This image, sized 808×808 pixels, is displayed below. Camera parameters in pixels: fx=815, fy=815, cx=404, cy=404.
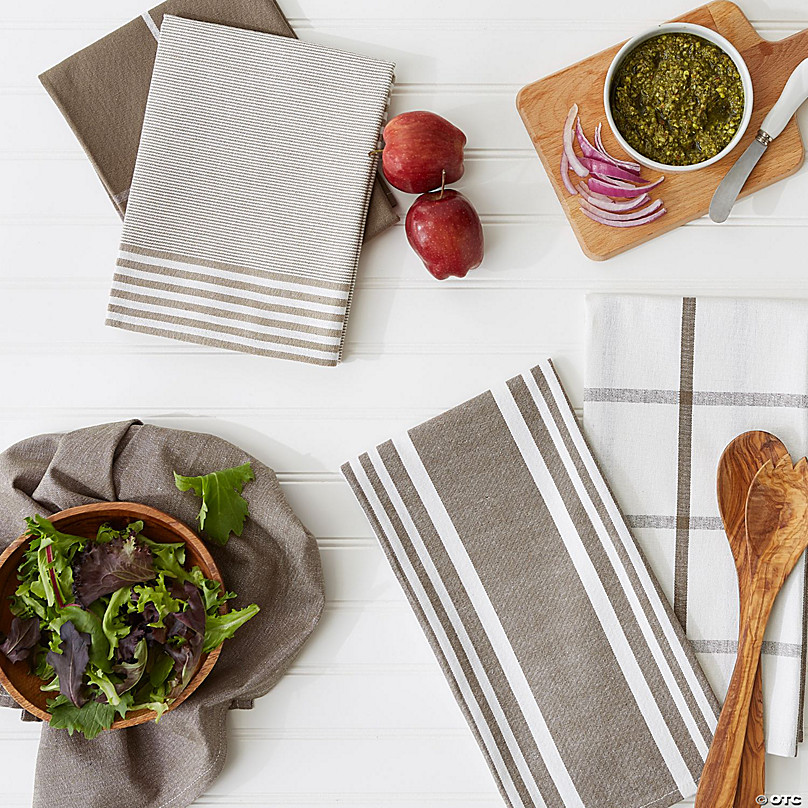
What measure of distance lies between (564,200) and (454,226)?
16 centimetres

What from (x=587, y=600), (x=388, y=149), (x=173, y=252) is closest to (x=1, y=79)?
(x=173, y=252)

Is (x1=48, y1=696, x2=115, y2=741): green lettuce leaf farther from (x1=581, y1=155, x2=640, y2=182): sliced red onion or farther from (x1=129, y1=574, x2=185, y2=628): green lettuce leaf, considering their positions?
(x1=581, y1=155, x2=640, y2=182): sliced red onion

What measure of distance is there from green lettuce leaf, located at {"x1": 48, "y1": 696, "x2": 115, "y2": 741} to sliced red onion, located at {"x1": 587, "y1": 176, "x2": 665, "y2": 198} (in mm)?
813

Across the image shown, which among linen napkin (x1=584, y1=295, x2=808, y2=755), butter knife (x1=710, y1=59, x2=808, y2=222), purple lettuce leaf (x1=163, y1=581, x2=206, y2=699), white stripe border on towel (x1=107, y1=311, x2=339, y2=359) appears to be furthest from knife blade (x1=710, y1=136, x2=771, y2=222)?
purple lettuce leaf (x1=163, y1=581, x2=206, y2=699)

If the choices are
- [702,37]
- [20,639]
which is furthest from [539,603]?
[702,37]

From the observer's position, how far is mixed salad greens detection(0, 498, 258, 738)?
2.84 ft

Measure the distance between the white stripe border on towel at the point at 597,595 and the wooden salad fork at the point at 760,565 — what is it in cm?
4

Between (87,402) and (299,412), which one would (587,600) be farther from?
(87,402)

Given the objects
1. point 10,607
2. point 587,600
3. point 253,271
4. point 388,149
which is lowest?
point 587,600

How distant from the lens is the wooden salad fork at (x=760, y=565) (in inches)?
37.2

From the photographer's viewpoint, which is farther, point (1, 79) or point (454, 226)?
point (1, 79)

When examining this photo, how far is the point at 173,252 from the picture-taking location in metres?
0.99

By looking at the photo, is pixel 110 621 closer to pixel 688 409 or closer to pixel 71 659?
pixel 71 659

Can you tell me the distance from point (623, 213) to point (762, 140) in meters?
0.18
